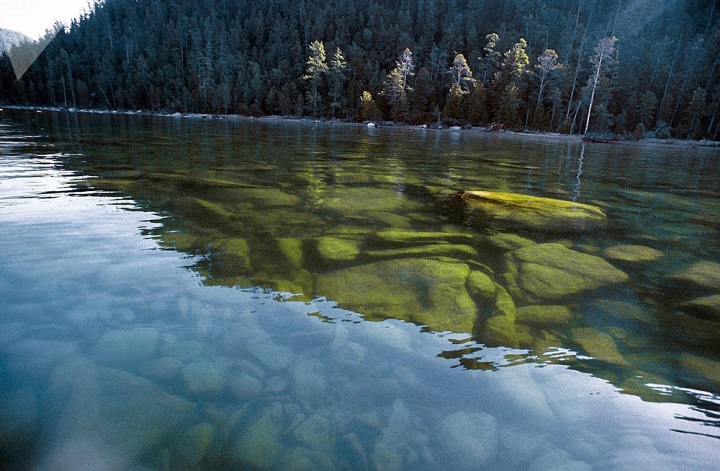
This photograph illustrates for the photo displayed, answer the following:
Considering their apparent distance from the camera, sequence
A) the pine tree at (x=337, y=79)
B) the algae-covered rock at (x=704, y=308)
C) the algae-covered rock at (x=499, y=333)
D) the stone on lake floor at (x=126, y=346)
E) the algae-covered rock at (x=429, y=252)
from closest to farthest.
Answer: the stone on lake floor at (x=126, y=346), the algae-covered rock at (x=499, y=333), the algae-covered rock at (x=704, y=308), the algae-covered rock at (x=429, y=252), the pine tree at (x=337, y=79)

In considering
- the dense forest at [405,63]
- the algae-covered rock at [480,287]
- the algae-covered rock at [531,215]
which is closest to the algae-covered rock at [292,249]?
the algae-covered rock at [480,287]

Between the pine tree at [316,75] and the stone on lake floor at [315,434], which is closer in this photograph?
the stone on lake floor at [315,434]

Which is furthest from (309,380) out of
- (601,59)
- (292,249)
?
(601,59)

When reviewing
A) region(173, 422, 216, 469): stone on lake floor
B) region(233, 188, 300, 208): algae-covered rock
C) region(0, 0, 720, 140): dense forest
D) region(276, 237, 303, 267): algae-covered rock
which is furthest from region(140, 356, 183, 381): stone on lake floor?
region(0, 0, 720, 140): dense forest

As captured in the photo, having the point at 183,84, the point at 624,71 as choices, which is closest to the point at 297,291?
the point at 624,71

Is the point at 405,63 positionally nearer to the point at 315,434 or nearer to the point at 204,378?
the point at 204,378

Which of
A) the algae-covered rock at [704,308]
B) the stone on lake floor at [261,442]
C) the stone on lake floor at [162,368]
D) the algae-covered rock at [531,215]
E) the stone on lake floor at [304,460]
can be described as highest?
the algae-covered rock at [531,215]

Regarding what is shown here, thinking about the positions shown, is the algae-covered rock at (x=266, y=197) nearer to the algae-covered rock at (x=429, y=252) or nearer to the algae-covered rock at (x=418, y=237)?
the algae-covered rock at (x=418, y=237)

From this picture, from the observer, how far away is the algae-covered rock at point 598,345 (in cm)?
358

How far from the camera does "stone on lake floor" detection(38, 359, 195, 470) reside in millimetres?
2354

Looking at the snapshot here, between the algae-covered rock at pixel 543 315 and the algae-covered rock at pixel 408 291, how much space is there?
502 millimetres

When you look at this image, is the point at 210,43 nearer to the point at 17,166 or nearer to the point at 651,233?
the point at 17,166

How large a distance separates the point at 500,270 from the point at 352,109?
98017 millimetres

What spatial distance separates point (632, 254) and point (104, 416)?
22.9ft
